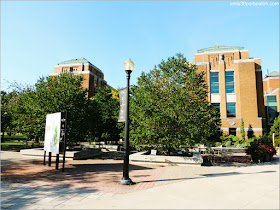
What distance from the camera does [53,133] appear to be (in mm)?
11023

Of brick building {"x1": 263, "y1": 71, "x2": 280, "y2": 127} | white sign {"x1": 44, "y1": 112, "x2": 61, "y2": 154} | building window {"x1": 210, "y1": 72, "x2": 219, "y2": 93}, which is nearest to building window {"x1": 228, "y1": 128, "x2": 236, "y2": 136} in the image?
building window {"x1": 210, "y1": 72, "x2": 219, "y2": 93}

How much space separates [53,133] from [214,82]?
30.2 meters

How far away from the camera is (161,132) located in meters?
12.1

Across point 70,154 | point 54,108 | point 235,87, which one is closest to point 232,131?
point 235,87

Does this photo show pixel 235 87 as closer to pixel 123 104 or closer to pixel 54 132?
pixel 123 104

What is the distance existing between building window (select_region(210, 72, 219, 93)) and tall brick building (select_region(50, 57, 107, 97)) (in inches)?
968

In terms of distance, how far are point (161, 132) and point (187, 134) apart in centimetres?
180

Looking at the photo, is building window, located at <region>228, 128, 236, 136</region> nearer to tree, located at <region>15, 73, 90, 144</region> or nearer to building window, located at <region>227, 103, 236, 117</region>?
building window, located at <region>227, 103, 236, 117</region>

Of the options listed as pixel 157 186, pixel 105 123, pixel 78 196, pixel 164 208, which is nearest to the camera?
pixel 164 208

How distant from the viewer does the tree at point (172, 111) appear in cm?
1199

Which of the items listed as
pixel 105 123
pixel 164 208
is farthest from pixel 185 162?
pixel 105 123

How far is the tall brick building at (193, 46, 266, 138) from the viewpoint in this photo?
103 feet

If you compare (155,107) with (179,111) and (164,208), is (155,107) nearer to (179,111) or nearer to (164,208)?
(179,111)

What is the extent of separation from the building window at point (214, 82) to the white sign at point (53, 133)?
1155 inches
